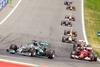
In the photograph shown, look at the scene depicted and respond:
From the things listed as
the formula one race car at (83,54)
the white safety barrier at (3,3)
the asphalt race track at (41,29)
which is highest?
the white safety barrier at (3,3)

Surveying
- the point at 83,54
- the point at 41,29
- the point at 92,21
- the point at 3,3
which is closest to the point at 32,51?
the point at 83,54

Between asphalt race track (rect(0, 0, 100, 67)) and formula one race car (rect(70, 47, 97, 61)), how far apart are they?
0.55m

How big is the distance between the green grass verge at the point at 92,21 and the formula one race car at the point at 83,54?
2466 millimetres

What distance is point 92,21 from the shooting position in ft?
133

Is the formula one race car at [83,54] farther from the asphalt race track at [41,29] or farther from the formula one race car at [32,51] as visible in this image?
the formula one race car at [32,51]

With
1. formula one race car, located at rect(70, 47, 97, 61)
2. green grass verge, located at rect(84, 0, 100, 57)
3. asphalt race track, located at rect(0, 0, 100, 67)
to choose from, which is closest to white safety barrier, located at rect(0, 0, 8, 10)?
asphalt race track, located at rect(0, 0, 100, 67)

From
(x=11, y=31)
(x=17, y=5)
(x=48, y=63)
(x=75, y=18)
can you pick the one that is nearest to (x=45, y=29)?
(x=11, y=31)

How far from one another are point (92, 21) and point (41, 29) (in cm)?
939

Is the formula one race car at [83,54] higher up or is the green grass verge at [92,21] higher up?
the green grass verge at [92,21]

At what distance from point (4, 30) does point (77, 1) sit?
2196cm

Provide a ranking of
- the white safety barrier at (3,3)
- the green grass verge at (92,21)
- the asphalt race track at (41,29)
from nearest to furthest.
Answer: the asphalt race track at (41,29), the green grass verge at (92,21), the white safety barrier at (3,3)

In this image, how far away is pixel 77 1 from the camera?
50.4 metres

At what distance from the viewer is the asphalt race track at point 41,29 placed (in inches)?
823

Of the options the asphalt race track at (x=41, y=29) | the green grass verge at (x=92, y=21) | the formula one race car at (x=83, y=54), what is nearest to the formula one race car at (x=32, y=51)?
the asphalt race track at (x=41, y=29)
